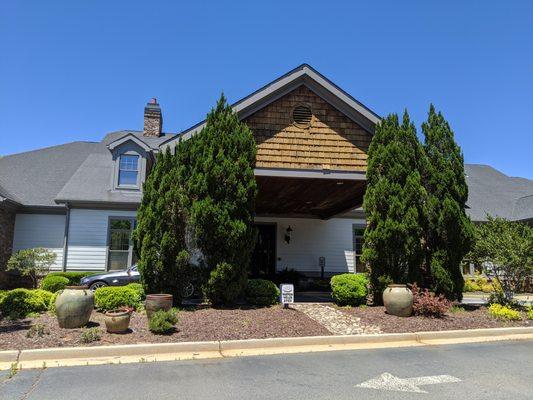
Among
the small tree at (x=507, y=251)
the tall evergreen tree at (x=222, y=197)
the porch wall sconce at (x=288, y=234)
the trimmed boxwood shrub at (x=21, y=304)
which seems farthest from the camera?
the porch wall sconce at (x=288, y=234)

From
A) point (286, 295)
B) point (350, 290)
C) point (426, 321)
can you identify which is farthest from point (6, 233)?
point (426, 321)

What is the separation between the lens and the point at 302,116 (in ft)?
39.4

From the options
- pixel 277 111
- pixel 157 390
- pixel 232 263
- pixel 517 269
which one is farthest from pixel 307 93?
pixel 157 390

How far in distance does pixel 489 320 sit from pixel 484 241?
2.23 meters

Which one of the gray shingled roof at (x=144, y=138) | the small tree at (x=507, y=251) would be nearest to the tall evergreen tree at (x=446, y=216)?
the small tree at (x=507, y=251)

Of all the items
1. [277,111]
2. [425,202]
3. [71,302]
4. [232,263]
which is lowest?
[71,302]

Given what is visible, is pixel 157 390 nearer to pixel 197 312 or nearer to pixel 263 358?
pixel 263 358

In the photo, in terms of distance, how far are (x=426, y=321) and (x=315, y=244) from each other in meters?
10.0

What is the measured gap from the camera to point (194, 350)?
7027 millimetres

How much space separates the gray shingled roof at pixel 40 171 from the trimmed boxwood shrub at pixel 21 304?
322 inches

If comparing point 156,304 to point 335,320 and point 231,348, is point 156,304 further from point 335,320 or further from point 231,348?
point 335,320

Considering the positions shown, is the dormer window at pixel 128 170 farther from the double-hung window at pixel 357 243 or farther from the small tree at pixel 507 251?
the small tree at pixel 507 251

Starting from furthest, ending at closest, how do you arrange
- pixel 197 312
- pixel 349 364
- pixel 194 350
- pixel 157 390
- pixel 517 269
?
pixel 517 269, pixel 197 312, pixel 194 350, pixel 349 364, pixel 157 390

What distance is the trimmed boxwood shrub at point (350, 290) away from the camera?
10.9 meters
